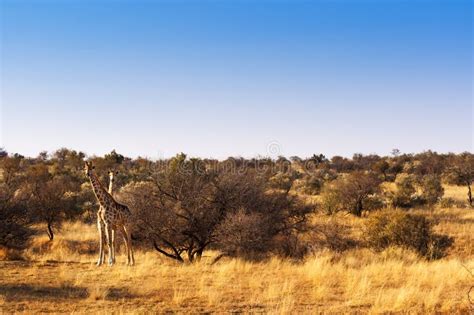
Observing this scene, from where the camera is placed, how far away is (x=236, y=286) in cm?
1060

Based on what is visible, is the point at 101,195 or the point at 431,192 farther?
the point at 431,192

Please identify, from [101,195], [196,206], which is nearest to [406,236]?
[196,206]

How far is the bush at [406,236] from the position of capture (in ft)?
55.5

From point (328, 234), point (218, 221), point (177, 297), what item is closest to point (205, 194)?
point (218, 221)

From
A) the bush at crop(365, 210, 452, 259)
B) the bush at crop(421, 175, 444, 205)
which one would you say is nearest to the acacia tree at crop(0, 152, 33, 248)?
the bush at crop(365, 210, 452, 259)

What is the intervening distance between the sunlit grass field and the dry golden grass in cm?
2

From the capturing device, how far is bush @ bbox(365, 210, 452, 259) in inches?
666

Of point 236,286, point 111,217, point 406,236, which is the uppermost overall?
point 111,217

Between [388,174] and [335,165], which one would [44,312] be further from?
[335,165]

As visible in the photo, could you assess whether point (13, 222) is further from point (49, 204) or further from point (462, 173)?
point (462, 173)

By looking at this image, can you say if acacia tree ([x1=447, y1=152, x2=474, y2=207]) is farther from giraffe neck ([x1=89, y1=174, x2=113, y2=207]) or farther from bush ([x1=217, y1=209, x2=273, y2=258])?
giraffe neck ([x1=89, y1=174, x2=113, y2=207])

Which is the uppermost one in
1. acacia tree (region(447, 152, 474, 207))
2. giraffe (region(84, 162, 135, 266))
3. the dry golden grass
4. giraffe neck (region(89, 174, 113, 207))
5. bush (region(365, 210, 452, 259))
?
acacia tree (region(447, 152, 474, 207))

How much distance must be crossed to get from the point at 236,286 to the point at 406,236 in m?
8.99

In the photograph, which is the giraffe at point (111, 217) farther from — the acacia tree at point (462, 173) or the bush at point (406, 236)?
the acacia tree at point (462, 173)
